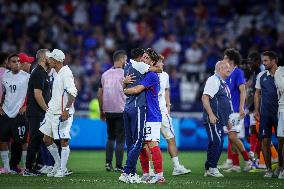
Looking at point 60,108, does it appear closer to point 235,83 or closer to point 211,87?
point 211,87

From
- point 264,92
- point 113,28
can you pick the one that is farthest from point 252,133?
point 113,28

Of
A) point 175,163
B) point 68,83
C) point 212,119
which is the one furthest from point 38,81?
point 212,119

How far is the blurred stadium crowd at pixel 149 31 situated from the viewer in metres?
28.9

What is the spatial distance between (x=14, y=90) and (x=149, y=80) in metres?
3.72

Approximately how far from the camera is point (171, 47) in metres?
29.5

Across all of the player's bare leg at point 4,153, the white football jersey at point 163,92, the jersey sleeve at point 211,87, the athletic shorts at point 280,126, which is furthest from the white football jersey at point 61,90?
the athletic shorts at point 280,126

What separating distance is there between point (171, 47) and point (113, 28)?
2643 millimetres

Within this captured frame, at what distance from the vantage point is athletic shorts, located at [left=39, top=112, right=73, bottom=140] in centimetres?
1553

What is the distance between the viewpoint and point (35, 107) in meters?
16.0

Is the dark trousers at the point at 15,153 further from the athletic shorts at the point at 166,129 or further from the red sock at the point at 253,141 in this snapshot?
the red sock at the point at 253,141

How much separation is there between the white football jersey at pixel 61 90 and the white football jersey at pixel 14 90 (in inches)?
53.1

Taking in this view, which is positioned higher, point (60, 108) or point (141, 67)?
point (141, 67)

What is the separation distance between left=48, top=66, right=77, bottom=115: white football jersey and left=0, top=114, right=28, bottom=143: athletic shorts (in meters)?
1.39

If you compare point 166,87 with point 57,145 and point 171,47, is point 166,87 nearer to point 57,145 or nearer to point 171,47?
point 57,145
